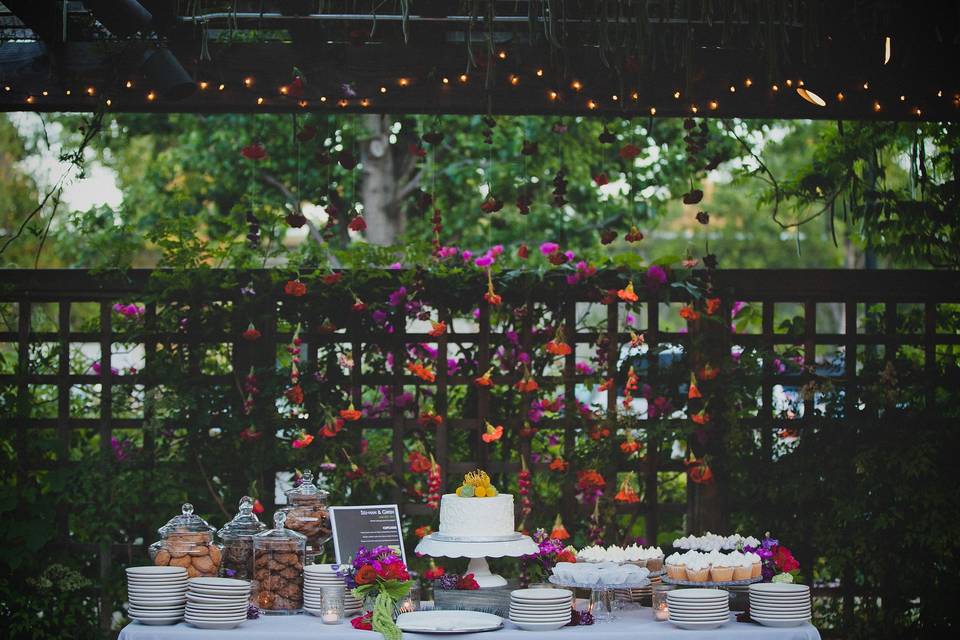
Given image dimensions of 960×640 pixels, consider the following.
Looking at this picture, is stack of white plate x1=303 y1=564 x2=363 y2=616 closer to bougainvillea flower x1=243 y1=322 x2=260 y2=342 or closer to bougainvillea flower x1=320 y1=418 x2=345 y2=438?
bougainvillea flower x1=320 y1=418 x2=345 y2=438

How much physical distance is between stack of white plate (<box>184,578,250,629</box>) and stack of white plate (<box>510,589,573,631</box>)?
0.89m

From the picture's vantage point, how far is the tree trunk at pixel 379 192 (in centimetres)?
1048

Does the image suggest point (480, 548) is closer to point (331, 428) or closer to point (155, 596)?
point (155, 596)

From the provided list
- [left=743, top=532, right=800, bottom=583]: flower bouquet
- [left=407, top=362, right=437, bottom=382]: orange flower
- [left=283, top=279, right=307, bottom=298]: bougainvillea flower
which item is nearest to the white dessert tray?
[left=743, top=532, right=800, bottom=583]: flower bouquet

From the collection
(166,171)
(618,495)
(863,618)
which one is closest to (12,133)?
(166,171)

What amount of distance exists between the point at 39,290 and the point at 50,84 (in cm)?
116

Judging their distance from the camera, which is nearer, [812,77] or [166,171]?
[812,77]

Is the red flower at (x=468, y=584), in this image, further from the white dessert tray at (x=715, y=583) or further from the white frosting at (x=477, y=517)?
the white dessert tray at (x=715, y=583)

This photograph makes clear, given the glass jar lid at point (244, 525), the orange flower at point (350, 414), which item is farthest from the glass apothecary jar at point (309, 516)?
the orange flower at point (350, 414)

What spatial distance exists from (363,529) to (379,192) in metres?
6.78

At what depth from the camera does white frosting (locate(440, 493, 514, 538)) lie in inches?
162

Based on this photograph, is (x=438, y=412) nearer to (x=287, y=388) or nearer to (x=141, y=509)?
(x=287, y=388)

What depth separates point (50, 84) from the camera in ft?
17.6

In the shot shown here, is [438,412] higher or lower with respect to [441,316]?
lower
